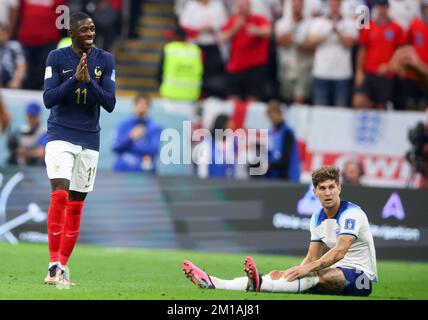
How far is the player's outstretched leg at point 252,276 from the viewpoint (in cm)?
1147

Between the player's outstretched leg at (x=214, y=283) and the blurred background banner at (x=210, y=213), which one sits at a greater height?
the blurred background banner at (x=210, y=213)

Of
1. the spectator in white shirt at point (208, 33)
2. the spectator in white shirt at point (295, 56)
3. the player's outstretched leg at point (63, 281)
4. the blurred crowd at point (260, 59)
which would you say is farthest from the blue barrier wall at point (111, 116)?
the player's outstretched leg at point (63, 281)

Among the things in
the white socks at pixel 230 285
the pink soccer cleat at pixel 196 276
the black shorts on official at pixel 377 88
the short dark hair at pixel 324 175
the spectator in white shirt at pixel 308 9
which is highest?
the spectator in white shirt at pixel 308 9

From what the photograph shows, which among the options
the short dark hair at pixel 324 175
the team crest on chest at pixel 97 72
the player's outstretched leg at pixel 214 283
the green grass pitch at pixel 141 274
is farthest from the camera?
the team crest on chest at pixel 97 72

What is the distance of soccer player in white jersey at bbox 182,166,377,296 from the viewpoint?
1152 cm

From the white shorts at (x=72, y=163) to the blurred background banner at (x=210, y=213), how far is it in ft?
20.4

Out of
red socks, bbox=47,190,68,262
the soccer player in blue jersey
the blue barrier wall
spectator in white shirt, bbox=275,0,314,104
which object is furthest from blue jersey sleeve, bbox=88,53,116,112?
spectator in white shirt, bbox=275,0,314,104

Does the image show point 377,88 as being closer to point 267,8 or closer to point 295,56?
point 295,56

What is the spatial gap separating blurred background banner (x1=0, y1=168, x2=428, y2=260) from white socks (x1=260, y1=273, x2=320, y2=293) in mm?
6296

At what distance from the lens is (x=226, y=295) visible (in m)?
11.3

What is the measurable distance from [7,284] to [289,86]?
9.69m

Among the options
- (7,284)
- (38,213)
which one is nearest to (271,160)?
(38,213)

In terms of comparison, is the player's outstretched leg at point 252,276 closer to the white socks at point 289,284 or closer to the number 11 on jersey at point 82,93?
the white socks at point 289,284
